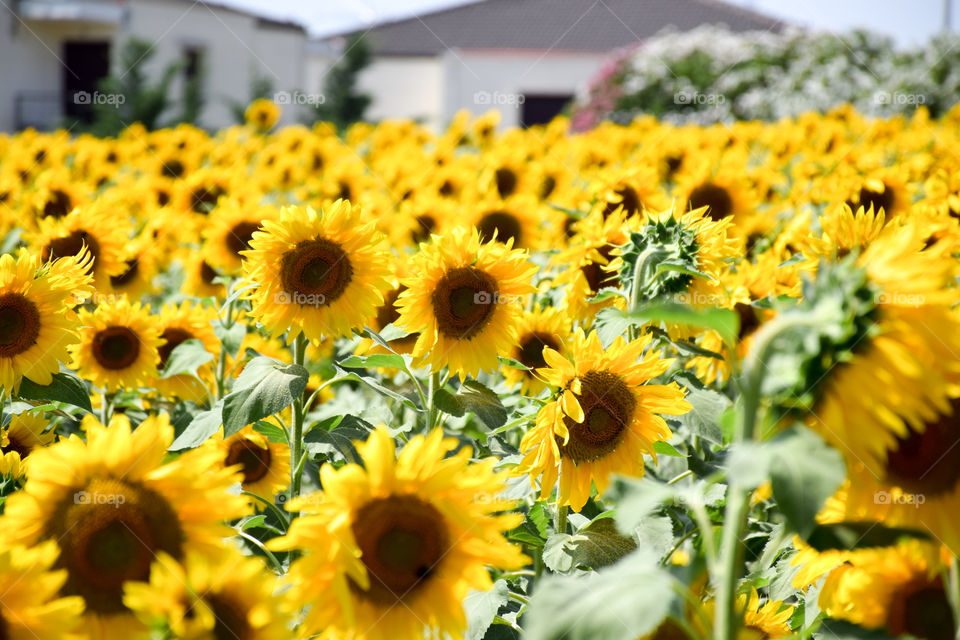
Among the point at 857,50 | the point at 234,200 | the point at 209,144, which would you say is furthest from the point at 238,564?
the point at 857,50

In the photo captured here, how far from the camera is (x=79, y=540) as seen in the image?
1.31 m

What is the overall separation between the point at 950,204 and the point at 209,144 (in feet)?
17.6

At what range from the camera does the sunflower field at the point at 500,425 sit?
1.10 m

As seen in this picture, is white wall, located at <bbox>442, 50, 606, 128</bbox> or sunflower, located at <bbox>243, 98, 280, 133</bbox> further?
white wall, located at <bbox>442, 50, 606, 128</bbox>

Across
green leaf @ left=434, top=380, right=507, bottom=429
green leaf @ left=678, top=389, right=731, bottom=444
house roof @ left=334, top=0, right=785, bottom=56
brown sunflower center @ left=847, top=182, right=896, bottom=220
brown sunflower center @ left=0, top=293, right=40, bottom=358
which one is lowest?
green leaf @ left=434, top=380, right=507, bottom=429

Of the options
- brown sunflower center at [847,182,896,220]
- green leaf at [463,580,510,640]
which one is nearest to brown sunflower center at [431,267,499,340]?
green leaf at [463,580,510,640]

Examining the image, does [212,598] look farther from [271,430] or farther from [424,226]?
[424,226]

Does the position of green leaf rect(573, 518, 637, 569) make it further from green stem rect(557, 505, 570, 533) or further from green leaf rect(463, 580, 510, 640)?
green leaf rect(463, 580, 510, 640)

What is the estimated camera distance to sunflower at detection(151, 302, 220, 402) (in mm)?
2982

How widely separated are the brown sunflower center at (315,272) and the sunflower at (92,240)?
1202 mm

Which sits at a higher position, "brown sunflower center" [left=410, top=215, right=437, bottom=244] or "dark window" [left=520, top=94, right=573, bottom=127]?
"dark window" [left=520, top=94, right=573, bottom=127]

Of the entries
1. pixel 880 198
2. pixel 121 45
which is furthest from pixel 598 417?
pixel 121 45

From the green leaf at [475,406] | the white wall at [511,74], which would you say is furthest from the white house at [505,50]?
the green leaf at [475,406]

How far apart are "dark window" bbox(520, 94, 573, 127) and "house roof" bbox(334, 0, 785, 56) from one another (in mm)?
2148
